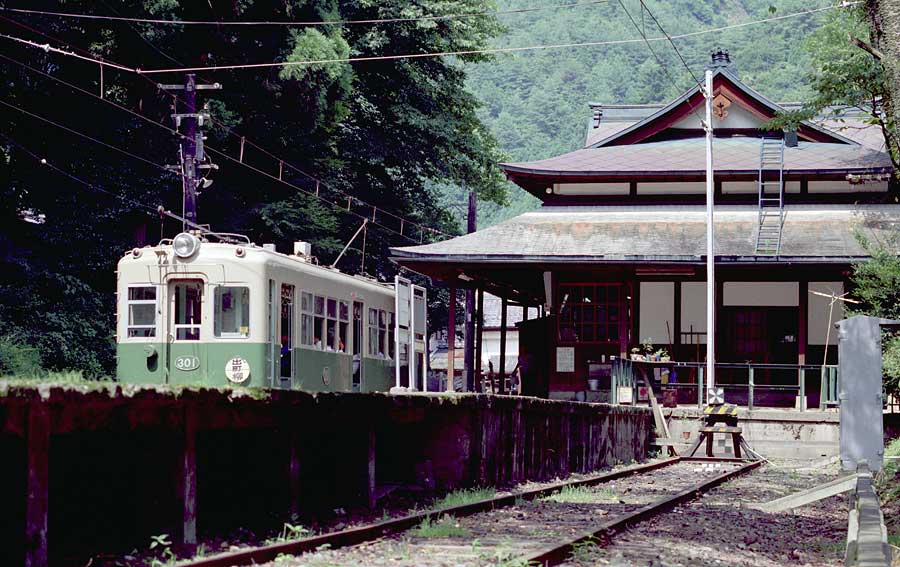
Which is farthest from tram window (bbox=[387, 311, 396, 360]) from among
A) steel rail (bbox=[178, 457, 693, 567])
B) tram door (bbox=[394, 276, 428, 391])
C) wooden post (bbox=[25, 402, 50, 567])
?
wooden post (bbox=[25, 402, 50, 567])

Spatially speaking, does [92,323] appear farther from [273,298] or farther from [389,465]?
[389,465]

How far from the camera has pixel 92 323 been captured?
99.6 feet

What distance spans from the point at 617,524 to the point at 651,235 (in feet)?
59.6

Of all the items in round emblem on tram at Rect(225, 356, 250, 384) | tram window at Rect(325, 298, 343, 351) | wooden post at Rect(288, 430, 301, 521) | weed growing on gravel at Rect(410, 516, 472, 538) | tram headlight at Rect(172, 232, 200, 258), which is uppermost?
tram headlight at Rect(172, 232, 200, 258)

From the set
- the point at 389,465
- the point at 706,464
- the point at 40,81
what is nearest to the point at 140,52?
the point at 40,81

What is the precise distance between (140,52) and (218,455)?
79.5ft

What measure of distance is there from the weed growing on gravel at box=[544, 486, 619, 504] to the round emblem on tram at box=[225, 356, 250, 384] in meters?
5.14

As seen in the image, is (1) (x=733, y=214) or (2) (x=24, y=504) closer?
(2) (x=24, y=504)

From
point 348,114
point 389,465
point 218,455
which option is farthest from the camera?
point 348,114

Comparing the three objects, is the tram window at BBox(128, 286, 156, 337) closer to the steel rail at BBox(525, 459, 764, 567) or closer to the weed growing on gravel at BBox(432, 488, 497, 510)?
the weed growing on gravel at BBox(432, 488, 497, 510)

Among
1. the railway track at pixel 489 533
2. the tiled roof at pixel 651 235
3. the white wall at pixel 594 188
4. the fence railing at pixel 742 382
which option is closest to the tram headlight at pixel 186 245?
the railway track at pixel 489 533

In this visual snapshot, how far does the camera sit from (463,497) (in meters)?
13.0

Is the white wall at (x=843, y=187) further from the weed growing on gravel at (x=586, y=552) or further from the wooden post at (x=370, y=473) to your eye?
the weed growing on gravel at (x=586, y=552)

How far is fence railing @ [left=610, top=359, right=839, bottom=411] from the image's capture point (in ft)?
82.1
